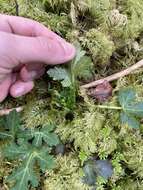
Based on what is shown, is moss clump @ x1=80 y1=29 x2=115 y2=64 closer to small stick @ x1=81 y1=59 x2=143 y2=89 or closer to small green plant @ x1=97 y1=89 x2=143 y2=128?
small stick @ x1=81 y1=59 x2=143 y2=89

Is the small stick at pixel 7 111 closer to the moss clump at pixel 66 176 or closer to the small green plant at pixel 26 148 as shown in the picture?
the small green plant at pixel 26 148

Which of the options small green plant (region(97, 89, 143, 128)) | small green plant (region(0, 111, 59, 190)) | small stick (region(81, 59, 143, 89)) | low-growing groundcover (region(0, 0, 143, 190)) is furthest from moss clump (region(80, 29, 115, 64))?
small green plant (region(0, 111, 59, 190))

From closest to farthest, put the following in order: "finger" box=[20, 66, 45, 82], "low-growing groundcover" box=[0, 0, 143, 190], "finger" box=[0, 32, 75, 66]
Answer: "finger" box=[0, 32, 75, 66]
"low-growing groundcover" box=[0, 0, 143, 190]
"finger" box=[20, 66, 45, 82]

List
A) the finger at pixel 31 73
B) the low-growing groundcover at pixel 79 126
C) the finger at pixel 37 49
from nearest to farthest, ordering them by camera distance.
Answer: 1. the finger at pixel 37 49
2. the low-growing groundcover at pixel 79 126
3. the finger at pixel 31 73

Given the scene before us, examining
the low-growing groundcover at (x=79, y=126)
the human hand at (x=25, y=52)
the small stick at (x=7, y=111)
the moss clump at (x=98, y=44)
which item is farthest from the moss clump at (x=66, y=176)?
the moss clump at (x=98, y=44)

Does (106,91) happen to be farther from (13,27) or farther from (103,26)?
(13,27)

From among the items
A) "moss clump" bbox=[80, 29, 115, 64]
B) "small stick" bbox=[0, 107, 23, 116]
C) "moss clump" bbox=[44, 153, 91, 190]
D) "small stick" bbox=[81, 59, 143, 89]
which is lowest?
"moss clump" bbox=[44, 153, 91, 190]

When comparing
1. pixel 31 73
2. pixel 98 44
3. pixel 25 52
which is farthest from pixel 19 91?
pixel 98 44
